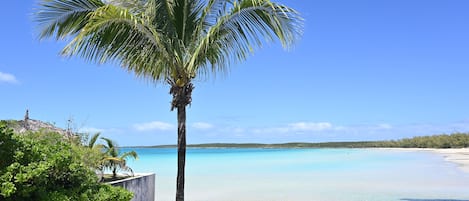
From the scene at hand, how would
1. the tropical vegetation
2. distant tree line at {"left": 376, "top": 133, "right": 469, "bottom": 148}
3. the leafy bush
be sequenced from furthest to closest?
1. distant tree line at {"left": 376, "top": 133, "right": 469, "bottom": 148}
2. the tropical vegetation
3. the leafy bush

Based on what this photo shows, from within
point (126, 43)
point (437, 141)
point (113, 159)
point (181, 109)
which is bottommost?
point (113, 159)

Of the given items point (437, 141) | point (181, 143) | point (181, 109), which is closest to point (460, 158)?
point (437, 141)

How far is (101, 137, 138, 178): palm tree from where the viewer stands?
9.11 meters

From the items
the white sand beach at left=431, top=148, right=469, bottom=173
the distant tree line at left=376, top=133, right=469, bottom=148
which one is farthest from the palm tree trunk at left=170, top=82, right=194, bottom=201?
the distant tree line at left=376, top=133, right=469, bottom=148

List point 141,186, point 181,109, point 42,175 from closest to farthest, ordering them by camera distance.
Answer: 1. point 42,175
2. point 181,109
3. point 141,186

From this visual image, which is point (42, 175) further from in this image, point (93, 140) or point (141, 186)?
point (93, 140)

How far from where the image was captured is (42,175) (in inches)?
136

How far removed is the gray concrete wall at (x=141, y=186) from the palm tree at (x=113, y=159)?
664mm

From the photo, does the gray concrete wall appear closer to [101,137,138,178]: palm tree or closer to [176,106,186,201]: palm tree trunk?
[101,137,138,178]: palm tree

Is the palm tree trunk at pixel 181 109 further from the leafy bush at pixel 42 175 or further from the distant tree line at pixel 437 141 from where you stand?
the distant tree line at pixel 437 141

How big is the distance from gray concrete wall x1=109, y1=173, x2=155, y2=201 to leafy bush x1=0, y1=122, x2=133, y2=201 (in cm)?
339

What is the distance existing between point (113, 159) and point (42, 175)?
569 cm

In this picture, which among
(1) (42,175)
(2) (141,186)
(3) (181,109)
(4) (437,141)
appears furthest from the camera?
(4) (437,141)

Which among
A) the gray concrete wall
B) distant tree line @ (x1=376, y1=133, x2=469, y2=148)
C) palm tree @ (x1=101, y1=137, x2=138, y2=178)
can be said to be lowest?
the gray concrete wall
